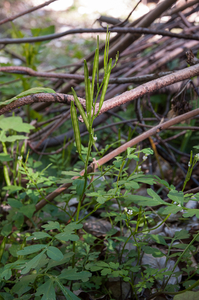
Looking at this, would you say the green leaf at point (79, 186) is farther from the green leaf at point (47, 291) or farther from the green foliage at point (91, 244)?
the green leaf at point (47, 291)

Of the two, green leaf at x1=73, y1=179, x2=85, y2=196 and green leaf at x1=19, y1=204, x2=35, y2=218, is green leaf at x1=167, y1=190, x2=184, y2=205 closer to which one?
green leaf at x1=73, y1=179, x2=85, y2=196

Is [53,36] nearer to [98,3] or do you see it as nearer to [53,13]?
[98,3]

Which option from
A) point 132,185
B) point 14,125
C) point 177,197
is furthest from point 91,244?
point 14,125

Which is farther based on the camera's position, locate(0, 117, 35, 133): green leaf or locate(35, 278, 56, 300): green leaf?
locate(0, 117, 35, 133): green leaf

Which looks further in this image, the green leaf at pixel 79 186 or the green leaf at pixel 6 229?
the green leaf at pixel 6 229

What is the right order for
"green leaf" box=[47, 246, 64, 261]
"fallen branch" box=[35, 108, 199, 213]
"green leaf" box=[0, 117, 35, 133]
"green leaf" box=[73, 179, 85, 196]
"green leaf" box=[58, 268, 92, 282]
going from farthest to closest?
"green leaf" box=[0, 117, 35, 133], "fallen branch" box=[35, 108, 199, 213], "green leaf" box=[73, 179, 85, 196], "green leaf" box=[58, 268, 92, 282], "green leaf" box=[47, 246, 64, 261]

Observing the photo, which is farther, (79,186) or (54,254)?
(79,186)

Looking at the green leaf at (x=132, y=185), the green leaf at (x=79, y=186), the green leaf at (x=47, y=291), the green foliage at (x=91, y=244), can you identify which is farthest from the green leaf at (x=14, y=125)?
the green leaf at (x=47, y=291)

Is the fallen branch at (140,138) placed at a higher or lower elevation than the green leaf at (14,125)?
lower

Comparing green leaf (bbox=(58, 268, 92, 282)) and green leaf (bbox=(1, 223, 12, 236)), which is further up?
green leaf (bbox=(58, 268, 92, 282))

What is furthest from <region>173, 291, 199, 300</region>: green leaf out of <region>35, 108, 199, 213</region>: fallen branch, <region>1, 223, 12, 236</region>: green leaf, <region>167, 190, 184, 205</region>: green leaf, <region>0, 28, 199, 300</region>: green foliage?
<region>1, 223, 12, 236</region>: green leaf

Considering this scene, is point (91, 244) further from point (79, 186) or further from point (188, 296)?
point (188, 296)

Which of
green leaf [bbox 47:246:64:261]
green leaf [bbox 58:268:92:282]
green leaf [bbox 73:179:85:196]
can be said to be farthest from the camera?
green leaf [bbox 73:179:85:196]

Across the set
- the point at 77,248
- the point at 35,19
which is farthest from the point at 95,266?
the point at 35,19
